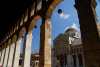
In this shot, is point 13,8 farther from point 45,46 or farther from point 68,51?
point 68,51

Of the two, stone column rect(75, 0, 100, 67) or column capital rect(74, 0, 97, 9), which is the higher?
column capital rect(74, 0, 97, 9)

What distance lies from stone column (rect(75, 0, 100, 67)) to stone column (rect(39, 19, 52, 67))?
2.74m

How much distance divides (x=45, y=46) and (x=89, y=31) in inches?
122

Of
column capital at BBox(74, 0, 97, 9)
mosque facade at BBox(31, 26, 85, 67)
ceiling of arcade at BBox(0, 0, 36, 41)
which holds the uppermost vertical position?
ceiling of arcade at BBox(0, 0, 36, 41)

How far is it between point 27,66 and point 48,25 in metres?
4.26

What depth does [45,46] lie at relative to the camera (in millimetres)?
5699

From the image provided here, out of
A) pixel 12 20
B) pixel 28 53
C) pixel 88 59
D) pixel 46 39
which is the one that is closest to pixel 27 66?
pixel 28 53

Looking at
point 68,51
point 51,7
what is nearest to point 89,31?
point 51,7

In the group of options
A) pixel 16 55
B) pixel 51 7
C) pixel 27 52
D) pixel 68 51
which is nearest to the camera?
pixel 51 7

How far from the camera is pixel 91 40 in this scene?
10.7 feet

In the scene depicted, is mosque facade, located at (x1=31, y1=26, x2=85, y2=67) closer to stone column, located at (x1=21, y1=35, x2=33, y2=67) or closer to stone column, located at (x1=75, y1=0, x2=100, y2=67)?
stone column, located at (x1=21, y1=35, x2=33, y2=67)

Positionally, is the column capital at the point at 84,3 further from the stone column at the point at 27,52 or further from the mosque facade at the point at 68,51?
the mosque facade at the point at 68,51

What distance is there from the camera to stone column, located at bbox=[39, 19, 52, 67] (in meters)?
5.44

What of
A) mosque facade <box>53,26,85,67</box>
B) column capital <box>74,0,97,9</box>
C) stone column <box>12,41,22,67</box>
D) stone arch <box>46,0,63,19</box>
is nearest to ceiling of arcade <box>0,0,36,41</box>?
stone arch <box>46,0,63,19</box>
